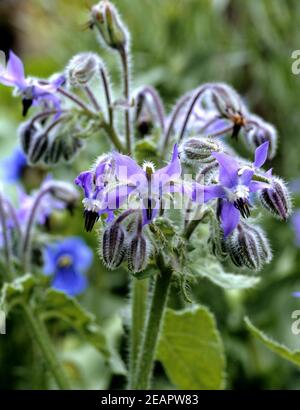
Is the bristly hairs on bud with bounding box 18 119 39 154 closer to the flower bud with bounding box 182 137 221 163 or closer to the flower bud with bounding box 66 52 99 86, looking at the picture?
the flower bud with bounding box 66 52 99 86

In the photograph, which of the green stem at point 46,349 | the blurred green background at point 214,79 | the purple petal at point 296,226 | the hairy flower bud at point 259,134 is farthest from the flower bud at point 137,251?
the purple petal at point 296,226

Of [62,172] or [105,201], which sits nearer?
[105,201]

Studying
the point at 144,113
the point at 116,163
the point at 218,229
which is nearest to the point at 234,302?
the point at 144,113

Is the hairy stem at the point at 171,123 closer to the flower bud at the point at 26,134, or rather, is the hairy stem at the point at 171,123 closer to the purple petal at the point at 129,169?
the flower bud at the point at 26,134

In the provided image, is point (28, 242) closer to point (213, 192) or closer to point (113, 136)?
point (113, 136)

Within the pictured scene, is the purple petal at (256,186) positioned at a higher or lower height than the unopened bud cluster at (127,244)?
higher

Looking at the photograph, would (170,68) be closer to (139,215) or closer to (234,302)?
(234,302)

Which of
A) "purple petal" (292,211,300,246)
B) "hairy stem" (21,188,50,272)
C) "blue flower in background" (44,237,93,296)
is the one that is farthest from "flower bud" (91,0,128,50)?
"purple petal" (292,211,300,246)
